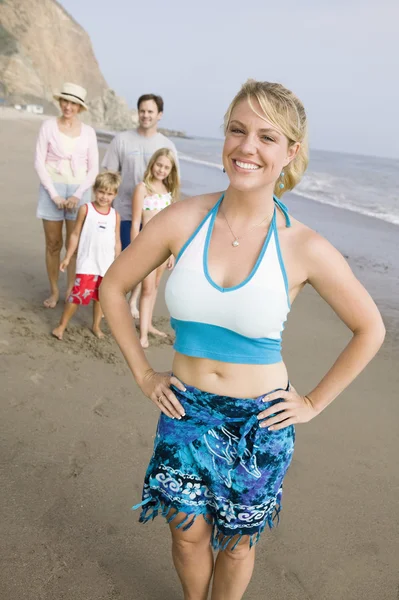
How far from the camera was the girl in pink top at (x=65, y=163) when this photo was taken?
4836 mm

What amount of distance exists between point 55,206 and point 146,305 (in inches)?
→ 49.9

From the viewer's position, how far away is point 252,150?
1.73 m

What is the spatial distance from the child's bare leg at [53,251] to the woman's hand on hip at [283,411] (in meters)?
3.75

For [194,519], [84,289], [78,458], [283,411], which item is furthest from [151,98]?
[194,519]

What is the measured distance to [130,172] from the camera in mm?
4961

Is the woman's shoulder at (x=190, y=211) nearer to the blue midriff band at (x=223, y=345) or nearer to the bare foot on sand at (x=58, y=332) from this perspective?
the blue midriff band at (x=223, y=345)

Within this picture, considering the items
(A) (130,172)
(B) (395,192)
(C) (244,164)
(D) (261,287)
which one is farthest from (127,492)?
(B) (395,192)

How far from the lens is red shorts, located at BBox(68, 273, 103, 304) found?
15.1 feet

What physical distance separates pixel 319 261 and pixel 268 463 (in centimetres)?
68

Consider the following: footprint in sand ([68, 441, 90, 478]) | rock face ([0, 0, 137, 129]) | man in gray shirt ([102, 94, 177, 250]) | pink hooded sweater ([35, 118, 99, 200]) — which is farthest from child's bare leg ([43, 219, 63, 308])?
rock face ([0, 0, 137, 129])

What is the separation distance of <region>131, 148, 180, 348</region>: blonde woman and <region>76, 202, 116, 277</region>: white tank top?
0.86 feet

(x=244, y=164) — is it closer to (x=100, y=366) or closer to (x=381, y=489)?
(x=381, y=489)

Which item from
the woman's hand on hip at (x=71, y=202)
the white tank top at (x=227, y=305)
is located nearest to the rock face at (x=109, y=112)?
the woman's hand on hip at (x=71, y=202)

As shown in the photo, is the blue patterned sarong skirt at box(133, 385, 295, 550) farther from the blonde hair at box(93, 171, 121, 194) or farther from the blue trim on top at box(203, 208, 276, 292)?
the blonde hair at box(93, 171, 121, 194)
